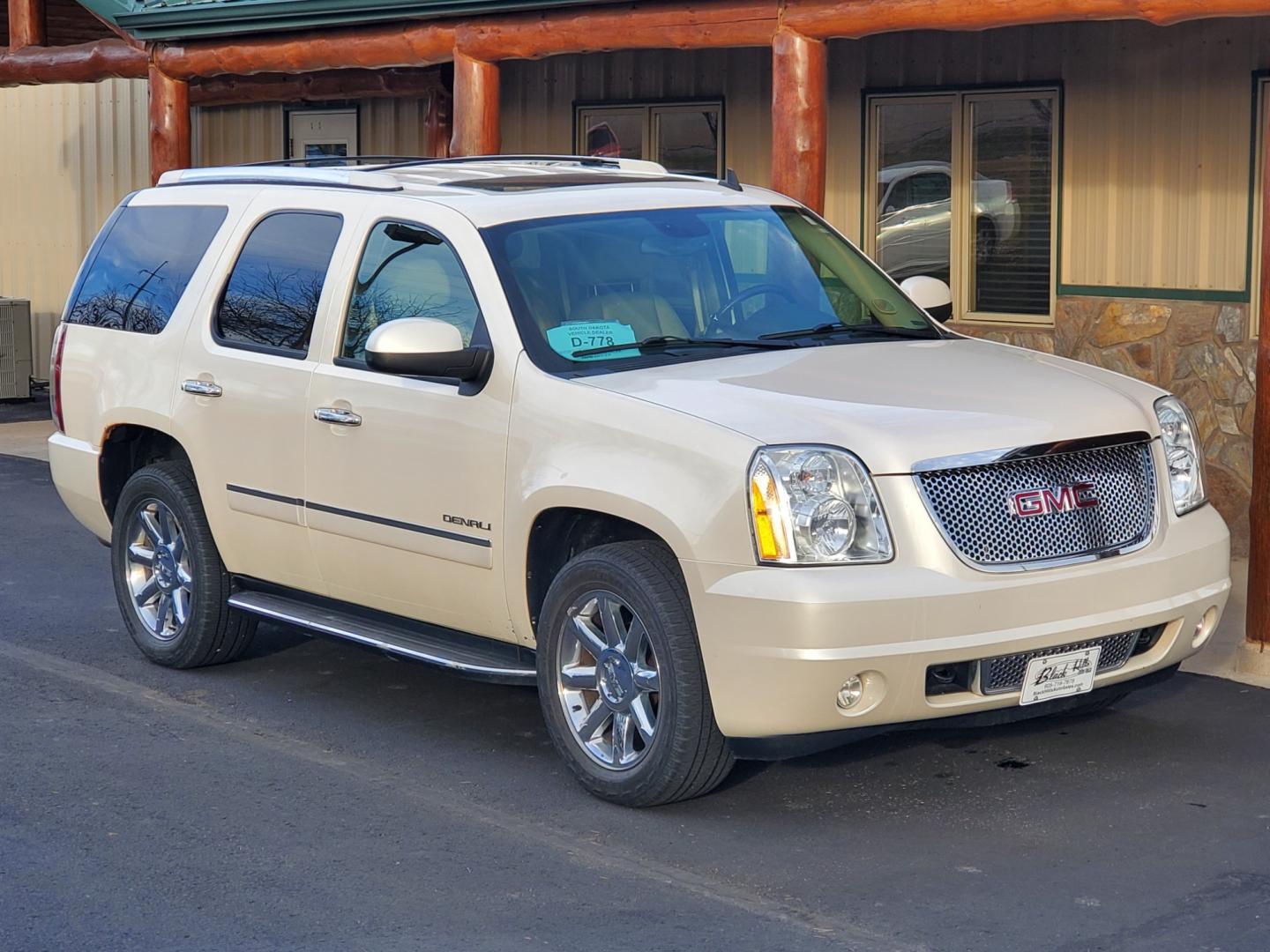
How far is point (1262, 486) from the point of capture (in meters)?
7.45

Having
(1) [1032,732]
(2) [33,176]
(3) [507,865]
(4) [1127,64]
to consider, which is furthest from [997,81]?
(2) [33,176]

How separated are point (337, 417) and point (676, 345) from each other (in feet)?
Result: 4.03

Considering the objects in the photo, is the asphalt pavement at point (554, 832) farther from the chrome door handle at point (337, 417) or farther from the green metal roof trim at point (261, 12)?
the green metal roof trim at point (261, 12)

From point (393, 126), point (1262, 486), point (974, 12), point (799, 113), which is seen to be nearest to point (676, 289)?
point (1262, 486)

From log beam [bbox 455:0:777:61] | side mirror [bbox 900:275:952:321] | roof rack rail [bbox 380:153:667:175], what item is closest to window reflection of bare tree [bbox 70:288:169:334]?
roof rack rail [bbox 380:153:667:175]

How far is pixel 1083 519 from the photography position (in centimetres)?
568

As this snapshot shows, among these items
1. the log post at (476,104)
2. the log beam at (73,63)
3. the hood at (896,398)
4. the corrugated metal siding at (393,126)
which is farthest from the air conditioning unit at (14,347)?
the hood at (896,398)

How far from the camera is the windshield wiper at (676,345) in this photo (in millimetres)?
6234

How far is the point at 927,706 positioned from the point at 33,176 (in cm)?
1637

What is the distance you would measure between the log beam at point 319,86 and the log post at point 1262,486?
9.19 m

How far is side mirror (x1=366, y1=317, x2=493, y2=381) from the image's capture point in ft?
19.7

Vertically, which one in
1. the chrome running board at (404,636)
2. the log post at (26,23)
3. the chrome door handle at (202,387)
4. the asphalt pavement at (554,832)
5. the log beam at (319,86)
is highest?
the log post at (26,23)

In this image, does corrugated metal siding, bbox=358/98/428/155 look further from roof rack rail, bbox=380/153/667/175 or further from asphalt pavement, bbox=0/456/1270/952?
asphalt pavement, bbox=0/456/1270/952

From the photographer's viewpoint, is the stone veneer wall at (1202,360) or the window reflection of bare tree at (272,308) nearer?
the window reflection of bare tree at (272,308)
